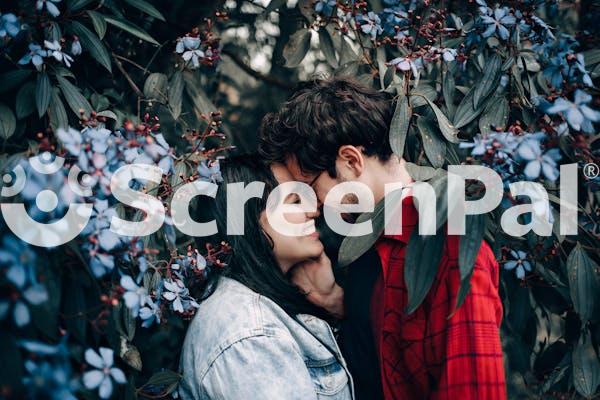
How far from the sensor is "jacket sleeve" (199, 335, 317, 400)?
1330mm

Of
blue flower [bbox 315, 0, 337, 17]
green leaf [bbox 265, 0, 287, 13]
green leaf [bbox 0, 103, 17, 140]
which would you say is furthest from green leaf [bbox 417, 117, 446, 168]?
green leaf [bbox 0, 103, 17, 140]

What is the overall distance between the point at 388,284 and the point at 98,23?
0.92 metres

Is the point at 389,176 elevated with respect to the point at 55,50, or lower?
lower

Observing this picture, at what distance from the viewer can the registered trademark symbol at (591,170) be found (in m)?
1.41

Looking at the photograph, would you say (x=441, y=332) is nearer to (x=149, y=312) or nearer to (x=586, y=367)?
(x=586, y=367)

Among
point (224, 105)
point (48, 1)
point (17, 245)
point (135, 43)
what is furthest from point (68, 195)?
point (224, 105)

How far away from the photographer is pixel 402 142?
1.35 m

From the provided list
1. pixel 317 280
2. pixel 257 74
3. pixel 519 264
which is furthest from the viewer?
pixel 257 74

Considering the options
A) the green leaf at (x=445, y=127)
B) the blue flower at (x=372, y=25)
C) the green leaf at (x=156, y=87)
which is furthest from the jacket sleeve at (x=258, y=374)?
the blue flower at (x=372, y=25)

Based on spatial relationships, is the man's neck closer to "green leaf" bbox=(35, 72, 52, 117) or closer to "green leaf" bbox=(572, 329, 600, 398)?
"green leaf" bbox=(572, 329, 600, 398)

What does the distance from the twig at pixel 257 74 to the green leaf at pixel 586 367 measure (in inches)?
51.7

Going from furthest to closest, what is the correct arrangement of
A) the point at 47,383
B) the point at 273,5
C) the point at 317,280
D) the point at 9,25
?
the point at 273,5 < the point at 317,280 < the point at 9,25 < the point at 47,383

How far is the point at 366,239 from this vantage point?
1.24 metres

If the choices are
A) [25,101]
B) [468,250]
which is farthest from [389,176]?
[25,101]
